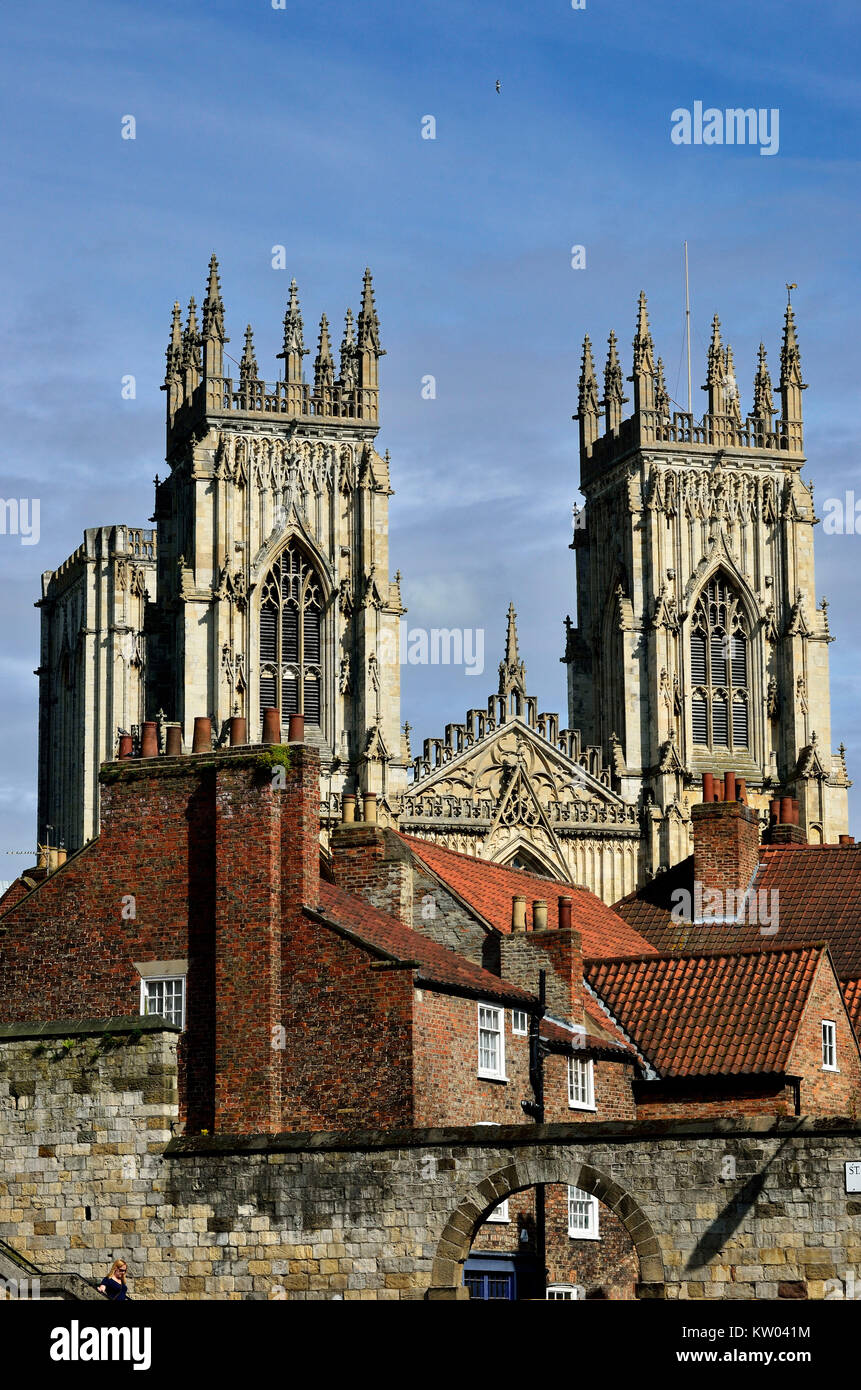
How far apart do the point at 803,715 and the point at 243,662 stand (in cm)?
1794

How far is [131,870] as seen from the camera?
3394 cm

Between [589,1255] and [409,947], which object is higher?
[409,947]

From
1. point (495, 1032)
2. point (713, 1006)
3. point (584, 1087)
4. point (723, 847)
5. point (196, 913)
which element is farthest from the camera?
point (723, 847)

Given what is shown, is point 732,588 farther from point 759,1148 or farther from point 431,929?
→ point 759,1148

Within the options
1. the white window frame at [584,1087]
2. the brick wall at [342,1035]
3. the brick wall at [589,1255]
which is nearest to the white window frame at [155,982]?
the brick wall at [342,1035]

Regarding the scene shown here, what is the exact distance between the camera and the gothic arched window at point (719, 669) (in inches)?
3386

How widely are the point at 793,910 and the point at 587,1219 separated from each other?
10714 mm

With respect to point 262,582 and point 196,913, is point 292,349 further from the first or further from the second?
point 196,913

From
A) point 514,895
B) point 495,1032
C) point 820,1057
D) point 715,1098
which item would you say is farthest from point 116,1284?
point 514,895

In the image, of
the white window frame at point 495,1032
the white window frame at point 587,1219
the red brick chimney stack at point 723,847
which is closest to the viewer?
the white window frame at point 495,1032

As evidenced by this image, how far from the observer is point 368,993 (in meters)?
32.0

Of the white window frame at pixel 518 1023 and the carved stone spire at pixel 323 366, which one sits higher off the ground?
the carved stone spire at pixel 323 366

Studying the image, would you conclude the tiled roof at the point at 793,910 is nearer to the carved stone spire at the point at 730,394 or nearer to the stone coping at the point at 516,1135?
the stone coping at the point at 516,1135

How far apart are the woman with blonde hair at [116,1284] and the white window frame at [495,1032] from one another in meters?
7.35
